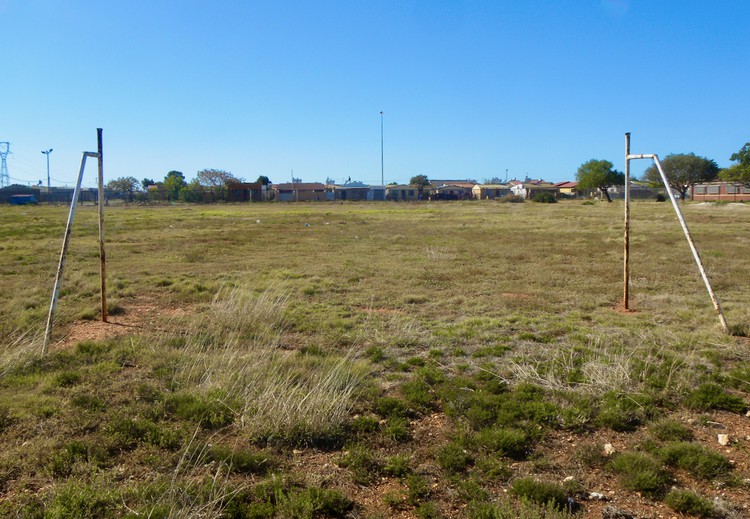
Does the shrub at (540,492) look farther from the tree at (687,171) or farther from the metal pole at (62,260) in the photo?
the tree at (687,171)

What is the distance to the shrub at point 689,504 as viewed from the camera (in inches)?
156

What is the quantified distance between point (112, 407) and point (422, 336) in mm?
4390

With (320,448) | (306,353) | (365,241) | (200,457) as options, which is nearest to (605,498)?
(320,448)

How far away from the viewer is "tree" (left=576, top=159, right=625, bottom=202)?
92938 millimetres

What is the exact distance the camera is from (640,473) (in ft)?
14.3

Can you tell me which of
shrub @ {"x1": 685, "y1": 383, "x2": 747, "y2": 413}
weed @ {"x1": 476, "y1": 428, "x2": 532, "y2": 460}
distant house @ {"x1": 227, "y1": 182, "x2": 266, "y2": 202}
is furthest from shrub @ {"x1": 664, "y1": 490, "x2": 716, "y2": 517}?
distant house @ {"x1": 227, "y1": 182, "x2": 266, "y2": 202}

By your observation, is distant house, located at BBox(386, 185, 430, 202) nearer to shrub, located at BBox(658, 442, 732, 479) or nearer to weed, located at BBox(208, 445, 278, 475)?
shrub, located at BBox(658, 442, 732, 479)

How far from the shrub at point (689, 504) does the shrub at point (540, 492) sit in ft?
2.29

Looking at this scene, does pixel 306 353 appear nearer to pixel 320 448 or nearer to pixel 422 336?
pixel 422 336

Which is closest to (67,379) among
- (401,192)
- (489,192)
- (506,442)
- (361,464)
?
(361,464)

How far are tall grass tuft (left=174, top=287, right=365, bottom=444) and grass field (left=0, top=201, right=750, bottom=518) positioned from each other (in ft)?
0.08

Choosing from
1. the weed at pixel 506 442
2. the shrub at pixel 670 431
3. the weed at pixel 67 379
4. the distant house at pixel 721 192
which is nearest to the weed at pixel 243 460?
the weed at pixel 506 442

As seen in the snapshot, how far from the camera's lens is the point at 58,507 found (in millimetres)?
3797

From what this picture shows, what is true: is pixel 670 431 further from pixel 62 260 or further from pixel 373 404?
pixel 62 260
